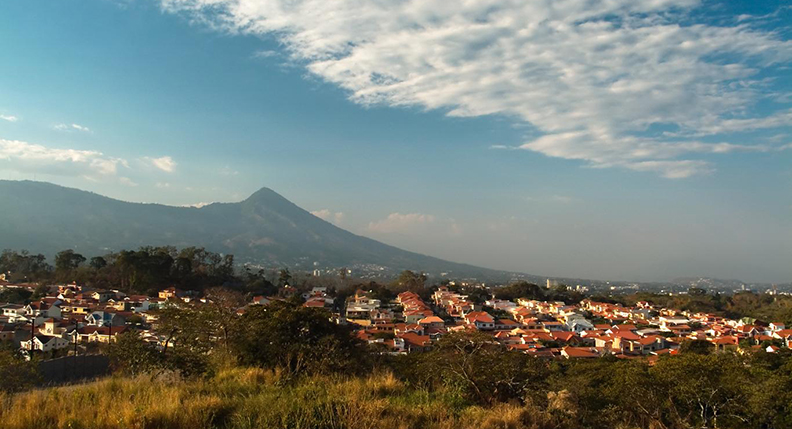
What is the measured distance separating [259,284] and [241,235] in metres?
95.7

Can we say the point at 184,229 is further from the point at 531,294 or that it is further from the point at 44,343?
the point at 44,343

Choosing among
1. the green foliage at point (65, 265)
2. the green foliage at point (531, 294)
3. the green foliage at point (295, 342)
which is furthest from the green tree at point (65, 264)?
the green foliage at point (531, 294)

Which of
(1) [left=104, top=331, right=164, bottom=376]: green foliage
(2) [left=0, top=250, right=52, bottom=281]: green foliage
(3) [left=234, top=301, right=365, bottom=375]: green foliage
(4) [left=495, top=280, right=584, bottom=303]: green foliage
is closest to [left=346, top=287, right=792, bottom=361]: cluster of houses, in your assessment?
(4) [left=495, top=280, right=584, bottom=303]: green foliage

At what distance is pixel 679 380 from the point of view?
11.9m

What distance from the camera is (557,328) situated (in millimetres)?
35781

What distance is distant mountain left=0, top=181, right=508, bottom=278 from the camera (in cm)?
10088

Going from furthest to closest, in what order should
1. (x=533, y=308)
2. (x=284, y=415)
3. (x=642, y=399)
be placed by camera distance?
(x=533, y=308)
(x=642, y=399)
(x=284, y=415)

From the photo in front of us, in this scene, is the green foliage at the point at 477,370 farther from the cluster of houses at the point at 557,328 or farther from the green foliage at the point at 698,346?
the green foliage at the point at 698,346

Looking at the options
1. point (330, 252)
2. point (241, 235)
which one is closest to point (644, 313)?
point (330, 252)

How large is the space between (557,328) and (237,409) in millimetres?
35084

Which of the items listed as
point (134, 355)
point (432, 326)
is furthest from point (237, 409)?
point (432, 326)

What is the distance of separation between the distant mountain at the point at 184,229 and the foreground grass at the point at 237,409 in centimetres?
9996

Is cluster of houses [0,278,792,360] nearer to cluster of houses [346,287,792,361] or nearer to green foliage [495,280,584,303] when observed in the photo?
cluster of houses [346,287,792,361]

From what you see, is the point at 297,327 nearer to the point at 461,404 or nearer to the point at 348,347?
the point at 348,347
